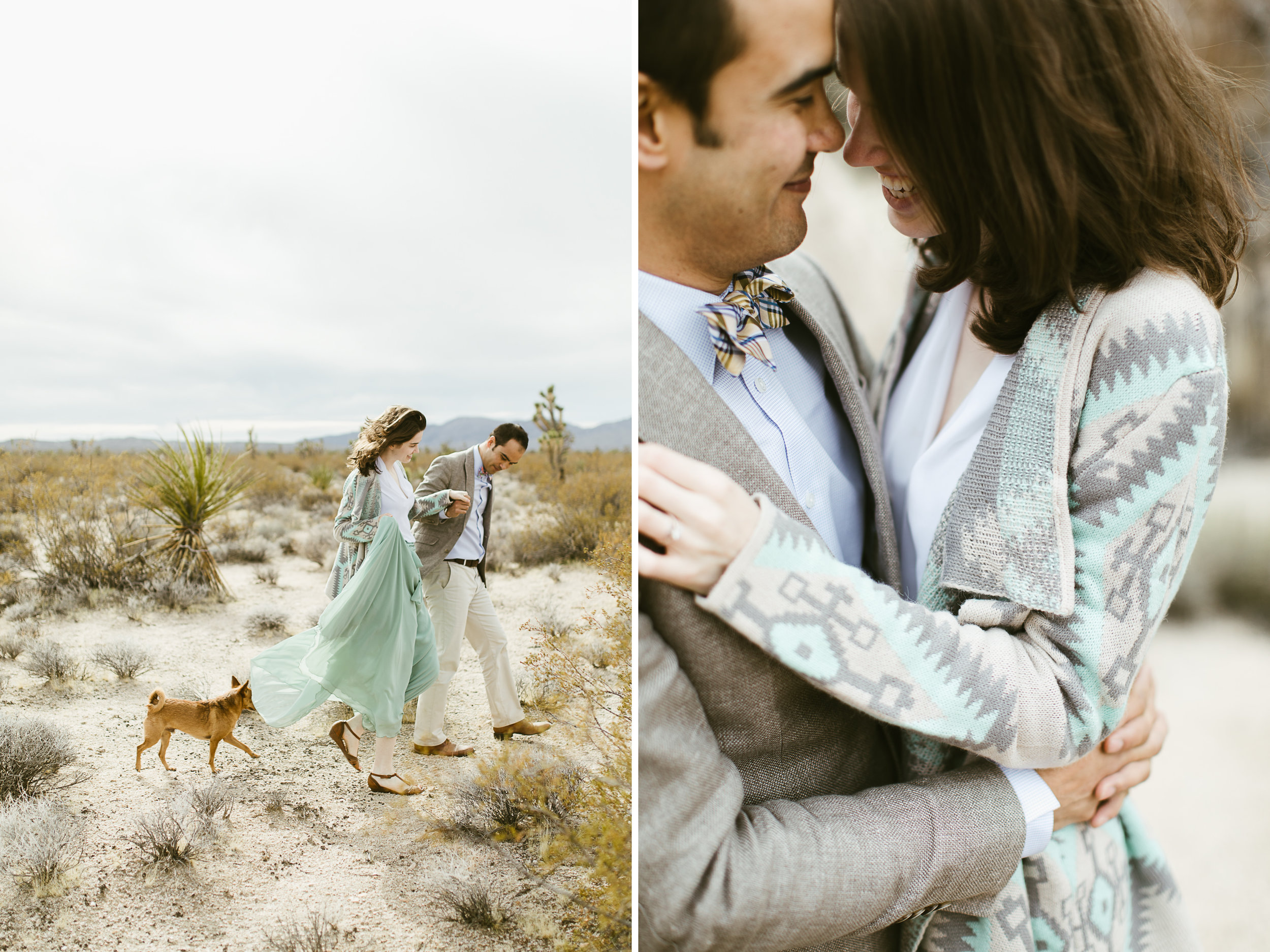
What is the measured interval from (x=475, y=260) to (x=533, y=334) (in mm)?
299

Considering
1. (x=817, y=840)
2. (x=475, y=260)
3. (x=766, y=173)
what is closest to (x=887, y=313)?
(x=475, y=260)

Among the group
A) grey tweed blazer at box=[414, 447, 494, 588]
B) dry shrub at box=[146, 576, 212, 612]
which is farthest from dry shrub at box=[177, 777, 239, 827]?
grey tweed blazer at box=[414, 447, 494, 588]

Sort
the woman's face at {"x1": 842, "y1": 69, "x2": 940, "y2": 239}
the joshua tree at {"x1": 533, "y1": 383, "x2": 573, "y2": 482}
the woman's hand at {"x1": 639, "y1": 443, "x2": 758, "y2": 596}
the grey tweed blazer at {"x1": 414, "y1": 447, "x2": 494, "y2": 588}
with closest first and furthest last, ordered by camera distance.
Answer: the woman's hand at {"x1": 639, "y1": 443, "x2": 758, "y2": 596} → the woman's face at {"x1": 842, "y1": 69, "x2": 940, "y2": 239} → the grey tweed blazer at {"x1": 414, "y1": 447, "x2": 494, "y2": 588} → the joshua tree at {"x1": 533, "y1": 383, "x2": 573, "y2": 482}

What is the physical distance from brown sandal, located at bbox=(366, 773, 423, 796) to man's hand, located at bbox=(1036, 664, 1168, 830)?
179cm

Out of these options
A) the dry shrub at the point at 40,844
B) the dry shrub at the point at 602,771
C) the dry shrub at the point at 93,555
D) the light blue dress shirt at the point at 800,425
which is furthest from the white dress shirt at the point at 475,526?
the light blue dress shirt at the point at 800,425

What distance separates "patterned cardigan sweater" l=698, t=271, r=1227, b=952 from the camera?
2.32 feet

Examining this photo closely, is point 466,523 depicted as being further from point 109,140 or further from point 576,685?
point 109,140

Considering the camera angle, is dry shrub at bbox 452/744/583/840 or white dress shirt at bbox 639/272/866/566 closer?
white dress shirt at bbox 639/272/866/566

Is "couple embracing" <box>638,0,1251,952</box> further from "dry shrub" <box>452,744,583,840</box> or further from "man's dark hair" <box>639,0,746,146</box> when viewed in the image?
"dry shrub" <box>452,744,583,840</box>

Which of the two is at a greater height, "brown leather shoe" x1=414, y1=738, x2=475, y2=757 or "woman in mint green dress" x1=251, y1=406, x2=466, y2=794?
"woman in mint green dress" x1=251, y1=406, x2=466, y2=794

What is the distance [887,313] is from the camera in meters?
2.62

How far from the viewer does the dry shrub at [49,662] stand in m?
2.08

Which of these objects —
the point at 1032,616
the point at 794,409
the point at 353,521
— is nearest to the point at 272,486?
the point at 353,521

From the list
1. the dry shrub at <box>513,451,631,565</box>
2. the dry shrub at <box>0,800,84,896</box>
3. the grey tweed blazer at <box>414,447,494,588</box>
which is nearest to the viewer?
the dry shrub at <box>0,800,84,896</box>
